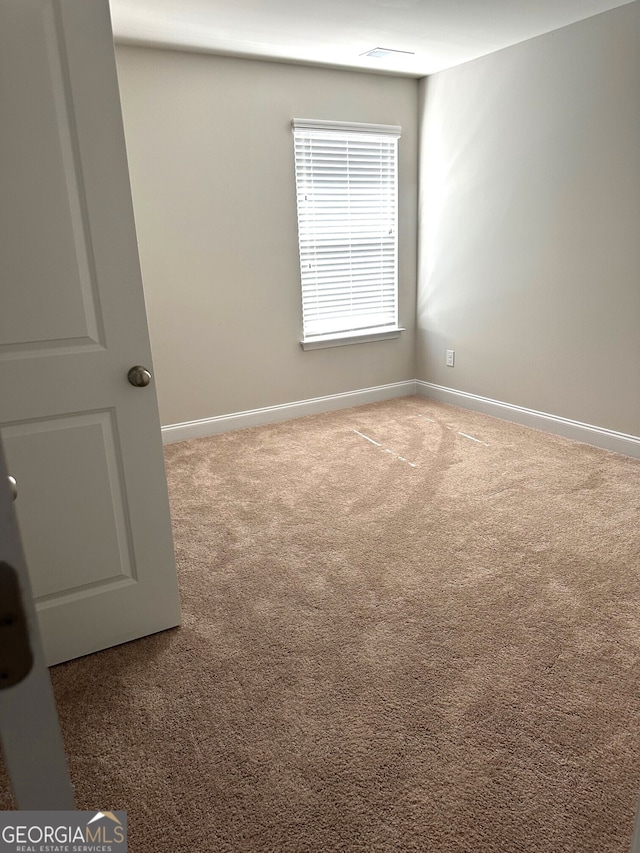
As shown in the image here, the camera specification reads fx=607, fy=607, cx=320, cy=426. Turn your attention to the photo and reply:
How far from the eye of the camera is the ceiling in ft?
9.80

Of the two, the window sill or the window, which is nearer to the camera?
the window

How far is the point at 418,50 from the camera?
3799 mm

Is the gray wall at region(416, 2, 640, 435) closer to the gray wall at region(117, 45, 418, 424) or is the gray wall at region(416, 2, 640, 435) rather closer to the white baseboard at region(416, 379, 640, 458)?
the white baseboard at region(416, 379, 640, 458)

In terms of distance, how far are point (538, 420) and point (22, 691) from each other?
161 inches

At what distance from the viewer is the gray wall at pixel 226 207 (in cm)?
371

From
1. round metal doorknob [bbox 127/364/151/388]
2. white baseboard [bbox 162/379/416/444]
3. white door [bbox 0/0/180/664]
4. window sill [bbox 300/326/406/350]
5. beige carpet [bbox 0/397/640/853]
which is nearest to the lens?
beige carpet [bbox 0/397/640/853]

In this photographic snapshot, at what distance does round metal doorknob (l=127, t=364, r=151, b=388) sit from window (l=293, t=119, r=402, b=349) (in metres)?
2.69

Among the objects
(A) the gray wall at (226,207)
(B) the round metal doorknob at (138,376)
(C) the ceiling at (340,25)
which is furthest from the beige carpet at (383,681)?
(C) the ceiling at (340,25)

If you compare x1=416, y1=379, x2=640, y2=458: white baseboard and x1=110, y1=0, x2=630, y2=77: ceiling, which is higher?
x1=110, y1=0, x2=630, y2=77: ceiling

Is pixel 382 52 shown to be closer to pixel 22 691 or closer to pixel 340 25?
pixel 340 25

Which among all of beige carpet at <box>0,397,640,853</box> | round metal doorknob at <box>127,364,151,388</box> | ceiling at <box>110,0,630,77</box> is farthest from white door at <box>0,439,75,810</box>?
ceiling at <box>110,0,630,77</box>

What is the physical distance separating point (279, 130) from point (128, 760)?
12.4 feet

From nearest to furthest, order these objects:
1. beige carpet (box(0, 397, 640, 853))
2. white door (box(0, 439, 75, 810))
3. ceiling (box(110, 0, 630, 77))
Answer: white door (box(0, 439, 75, 810))
beige carpet (box(0, 397, 640, 853))
ceiling (box(110, 0, 630, 77))

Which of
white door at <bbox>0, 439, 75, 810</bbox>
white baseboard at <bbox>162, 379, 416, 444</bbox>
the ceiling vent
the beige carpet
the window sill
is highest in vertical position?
the ceiling vent
